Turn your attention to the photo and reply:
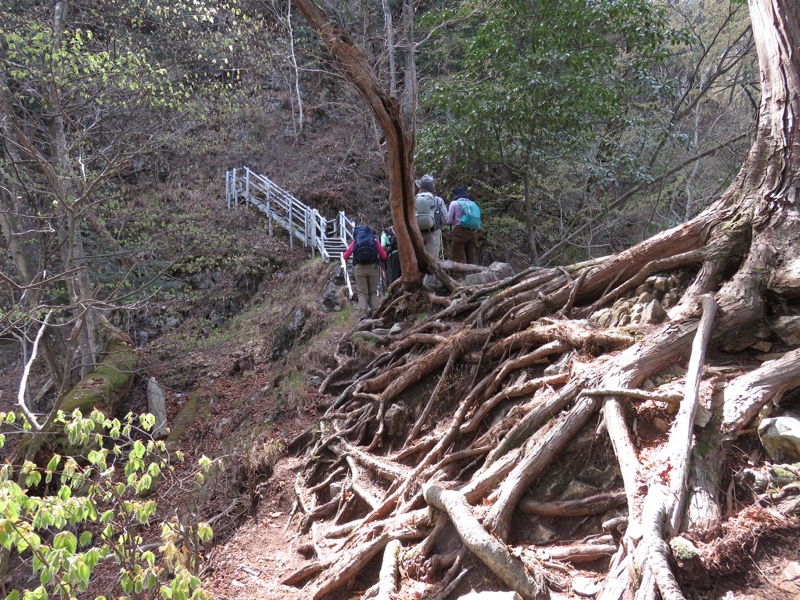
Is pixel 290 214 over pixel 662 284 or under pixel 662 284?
over

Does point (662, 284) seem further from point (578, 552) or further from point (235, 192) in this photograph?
point (235, 192)

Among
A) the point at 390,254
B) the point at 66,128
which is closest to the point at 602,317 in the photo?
the point at 390,254

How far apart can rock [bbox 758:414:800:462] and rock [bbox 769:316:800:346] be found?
91 cm

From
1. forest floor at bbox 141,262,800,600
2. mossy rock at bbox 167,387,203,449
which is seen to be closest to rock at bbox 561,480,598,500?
forest floor at bbox 141,262,800,600

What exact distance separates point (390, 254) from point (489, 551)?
7.49 metres

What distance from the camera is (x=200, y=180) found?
822 inches

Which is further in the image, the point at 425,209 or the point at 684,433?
the point at 425,209

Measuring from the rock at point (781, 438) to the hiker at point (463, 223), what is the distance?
678cm

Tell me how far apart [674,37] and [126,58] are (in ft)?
30.1

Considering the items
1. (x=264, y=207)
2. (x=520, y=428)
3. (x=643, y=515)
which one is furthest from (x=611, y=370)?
(x=264, y=207)

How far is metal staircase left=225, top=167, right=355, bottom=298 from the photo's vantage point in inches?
606

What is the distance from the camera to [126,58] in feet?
27.8

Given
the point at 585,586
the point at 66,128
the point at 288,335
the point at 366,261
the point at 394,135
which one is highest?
the point at 66,128

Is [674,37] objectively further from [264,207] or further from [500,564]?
[264,207]
